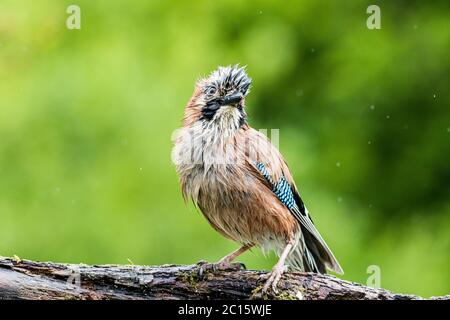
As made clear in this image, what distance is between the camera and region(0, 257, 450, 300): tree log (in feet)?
16.9

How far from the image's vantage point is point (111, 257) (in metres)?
7.89

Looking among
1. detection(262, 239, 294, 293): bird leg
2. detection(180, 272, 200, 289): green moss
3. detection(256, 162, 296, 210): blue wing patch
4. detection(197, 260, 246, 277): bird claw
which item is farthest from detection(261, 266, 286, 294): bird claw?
detection(256, 162, 296, 210): blue wing patch

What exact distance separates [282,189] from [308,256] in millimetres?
558

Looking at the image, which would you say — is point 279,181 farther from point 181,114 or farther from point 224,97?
point 181,114

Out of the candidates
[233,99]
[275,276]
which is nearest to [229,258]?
[275,276]

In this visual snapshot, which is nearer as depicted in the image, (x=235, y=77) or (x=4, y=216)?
(x=235, y=77)

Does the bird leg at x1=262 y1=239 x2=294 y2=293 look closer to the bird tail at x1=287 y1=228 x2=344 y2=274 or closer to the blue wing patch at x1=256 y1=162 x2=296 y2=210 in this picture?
the blue wing patch at x1=256 y1=162 x2=296 y2=210

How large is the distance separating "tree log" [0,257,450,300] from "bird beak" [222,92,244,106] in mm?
1036

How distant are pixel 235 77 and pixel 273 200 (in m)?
0.84

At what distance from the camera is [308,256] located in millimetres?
6277

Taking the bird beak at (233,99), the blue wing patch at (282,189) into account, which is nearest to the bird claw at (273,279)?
the blue wing patch at (282,189)

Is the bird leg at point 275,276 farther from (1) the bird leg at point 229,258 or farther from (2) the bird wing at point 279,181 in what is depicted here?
(2) the bird wing at point 279,181
